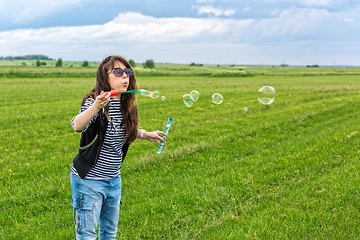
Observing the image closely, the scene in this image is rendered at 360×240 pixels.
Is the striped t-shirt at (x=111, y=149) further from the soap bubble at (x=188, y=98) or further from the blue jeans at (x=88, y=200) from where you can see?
the soap bubble at (x=188, y=98)

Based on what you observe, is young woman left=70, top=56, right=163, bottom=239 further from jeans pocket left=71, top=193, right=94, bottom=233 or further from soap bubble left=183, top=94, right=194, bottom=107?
soap bubble left=183, top=94, right=194, bottom=107

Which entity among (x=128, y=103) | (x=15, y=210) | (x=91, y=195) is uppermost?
(x=128, y=103)

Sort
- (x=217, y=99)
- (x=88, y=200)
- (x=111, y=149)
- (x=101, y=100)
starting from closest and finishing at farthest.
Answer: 1. (x=101, y=100)
2. (x=88, y=200)
3. (x=111, y=149)
4. (x=217, y=99)

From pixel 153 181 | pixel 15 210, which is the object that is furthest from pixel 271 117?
pixel 15 210

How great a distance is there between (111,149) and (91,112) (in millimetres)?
584

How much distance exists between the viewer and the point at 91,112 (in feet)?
9.91

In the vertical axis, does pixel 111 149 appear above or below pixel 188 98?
below

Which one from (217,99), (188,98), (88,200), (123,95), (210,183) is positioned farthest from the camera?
(217,99)

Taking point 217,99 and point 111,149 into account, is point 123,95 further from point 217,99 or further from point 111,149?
point 217,99

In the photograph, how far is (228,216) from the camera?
5.15 m

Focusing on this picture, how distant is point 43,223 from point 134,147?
15.0 ft

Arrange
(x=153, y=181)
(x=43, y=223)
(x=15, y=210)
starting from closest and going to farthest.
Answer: (x=43, y=223)
(x=15, y=210)
(x=153, y=181)

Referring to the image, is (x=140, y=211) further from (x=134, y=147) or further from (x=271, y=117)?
(x=271, y=117)

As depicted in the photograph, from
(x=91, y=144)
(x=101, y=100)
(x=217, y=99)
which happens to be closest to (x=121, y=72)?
(x=101, y=100)
